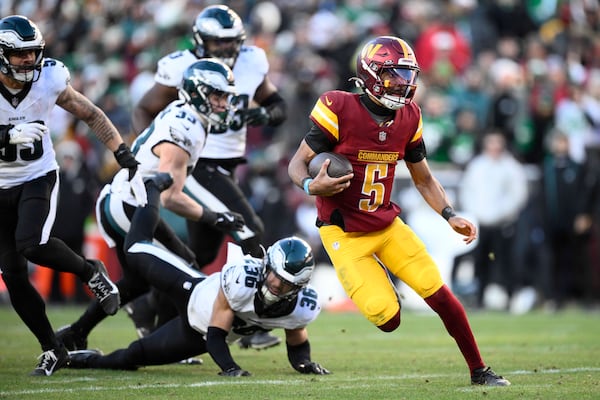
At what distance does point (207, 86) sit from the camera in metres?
7.03

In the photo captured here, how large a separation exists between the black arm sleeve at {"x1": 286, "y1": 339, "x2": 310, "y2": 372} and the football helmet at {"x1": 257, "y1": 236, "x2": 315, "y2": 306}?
532 millimetres

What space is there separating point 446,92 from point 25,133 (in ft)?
26.1

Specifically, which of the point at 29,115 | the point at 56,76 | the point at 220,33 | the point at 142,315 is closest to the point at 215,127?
the point at 220,33

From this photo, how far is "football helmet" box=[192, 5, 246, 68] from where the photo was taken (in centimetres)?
776

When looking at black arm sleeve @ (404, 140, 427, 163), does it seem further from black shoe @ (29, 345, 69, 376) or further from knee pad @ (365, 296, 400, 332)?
black shoe @ (29, 345, 69, 376)

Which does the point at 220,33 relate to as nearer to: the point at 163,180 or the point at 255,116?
the point at 255,116

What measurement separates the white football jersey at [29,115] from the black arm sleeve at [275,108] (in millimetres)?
1848

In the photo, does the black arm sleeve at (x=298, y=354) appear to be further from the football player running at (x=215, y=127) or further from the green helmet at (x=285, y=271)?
the football player running at (x=215, y=127)

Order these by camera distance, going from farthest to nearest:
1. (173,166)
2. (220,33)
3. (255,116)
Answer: (255,116)
(220,33)
(173,166)

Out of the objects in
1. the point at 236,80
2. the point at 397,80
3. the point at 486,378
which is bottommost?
the point at 486,378

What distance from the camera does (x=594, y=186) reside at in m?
12.4

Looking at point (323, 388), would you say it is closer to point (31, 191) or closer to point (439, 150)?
point (31, 191)

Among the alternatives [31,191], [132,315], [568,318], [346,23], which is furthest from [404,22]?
[31,191]

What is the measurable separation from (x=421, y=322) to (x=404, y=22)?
5.63 metres
